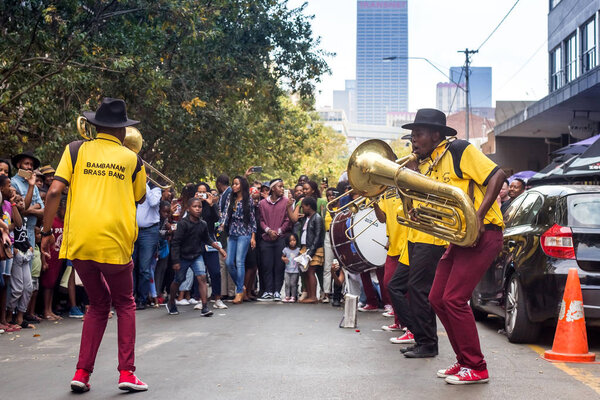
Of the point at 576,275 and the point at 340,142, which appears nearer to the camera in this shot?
the point at 576,275

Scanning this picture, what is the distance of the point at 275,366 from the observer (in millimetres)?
7180

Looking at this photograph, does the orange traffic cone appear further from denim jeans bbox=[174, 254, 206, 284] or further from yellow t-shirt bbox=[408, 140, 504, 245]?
denim jeans bbox=[174, 254, 206, 284]

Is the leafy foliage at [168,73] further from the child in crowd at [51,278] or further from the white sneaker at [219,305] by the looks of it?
the white sneaker at [219,305]

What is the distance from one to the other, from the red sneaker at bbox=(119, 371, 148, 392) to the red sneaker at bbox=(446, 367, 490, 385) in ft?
7.37

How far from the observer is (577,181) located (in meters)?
22.2

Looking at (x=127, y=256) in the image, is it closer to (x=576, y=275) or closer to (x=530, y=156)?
(x=576, y=275)

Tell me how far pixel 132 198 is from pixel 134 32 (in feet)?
39.9

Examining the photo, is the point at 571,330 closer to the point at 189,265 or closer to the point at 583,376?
the point at 583,376

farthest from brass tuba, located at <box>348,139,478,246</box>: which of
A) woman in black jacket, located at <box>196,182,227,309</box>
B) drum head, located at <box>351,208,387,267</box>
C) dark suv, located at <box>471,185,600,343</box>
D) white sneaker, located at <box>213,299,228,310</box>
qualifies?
woman in black jacket, located at <box>196,182,227,309</box>


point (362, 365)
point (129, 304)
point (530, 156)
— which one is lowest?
point (362, 365)

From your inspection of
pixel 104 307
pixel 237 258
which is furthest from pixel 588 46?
pixel 104 307

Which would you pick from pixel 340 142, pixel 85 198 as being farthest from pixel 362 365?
pixel 340 142

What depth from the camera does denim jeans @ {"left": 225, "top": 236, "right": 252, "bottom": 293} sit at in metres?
13.7

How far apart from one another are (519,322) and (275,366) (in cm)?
275
